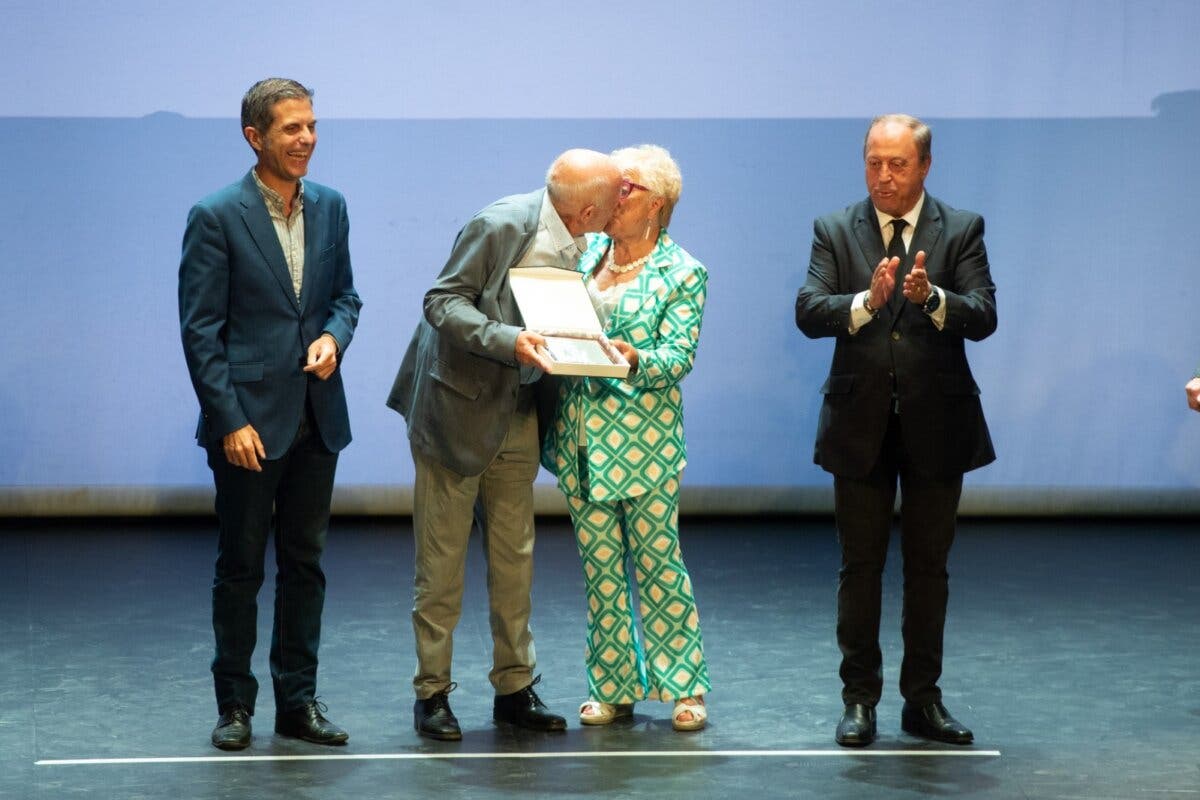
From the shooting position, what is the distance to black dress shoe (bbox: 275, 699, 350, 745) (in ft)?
12.9

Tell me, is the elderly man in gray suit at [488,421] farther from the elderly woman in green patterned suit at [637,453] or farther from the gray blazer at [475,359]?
the elderly woman in green patterned suit at [637,453]

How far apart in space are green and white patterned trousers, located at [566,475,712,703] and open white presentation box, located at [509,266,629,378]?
462 millimetres

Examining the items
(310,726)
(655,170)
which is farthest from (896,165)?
(310,726)

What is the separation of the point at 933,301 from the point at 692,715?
1.15 m

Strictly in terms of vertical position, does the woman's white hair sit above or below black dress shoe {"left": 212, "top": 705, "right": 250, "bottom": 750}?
above

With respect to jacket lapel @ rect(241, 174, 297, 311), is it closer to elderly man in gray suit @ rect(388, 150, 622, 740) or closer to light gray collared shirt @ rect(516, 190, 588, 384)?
elderly man in gray suit @ rect(388, 150, 622, 740)

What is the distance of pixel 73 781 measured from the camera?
3637 millimetres

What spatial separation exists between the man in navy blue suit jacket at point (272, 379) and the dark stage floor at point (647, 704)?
22cm

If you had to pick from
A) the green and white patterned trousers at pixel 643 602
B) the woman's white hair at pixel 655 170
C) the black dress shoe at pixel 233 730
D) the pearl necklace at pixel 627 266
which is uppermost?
the woman's white hair at pixel 655 170

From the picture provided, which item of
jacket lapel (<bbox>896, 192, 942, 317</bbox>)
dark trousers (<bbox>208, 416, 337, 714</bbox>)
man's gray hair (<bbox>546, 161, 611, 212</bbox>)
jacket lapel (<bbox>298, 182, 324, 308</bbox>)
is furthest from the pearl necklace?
dark trousers (<bbox>208, 416, 337, 714</bbox>)

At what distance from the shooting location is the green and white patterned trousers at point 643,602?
13.4ft

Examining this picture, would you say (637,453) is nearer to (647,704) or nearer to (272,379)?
(647,704)

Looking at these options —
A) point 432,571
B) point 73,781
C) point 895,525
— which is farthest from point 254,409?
point 895,525

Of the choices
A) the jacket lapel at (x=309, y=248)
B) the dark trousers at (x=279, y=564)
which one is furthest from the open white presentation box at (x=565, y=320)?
the dark trousers at (x=279, y=564)
